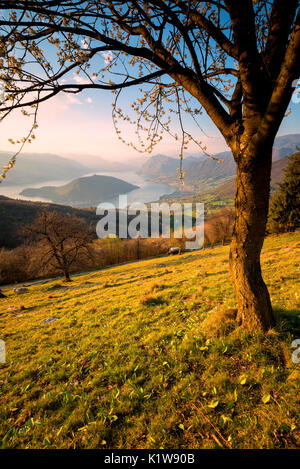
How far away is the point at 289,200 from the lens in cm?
2708

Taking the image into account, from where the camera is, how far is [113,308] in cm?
803

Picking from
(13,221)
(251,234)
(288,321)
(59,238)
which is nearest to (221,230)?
(59,238)

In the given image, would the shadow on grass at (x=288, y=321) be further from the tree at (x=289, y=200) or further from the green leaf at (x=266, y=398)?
the tree at (x=289, y=200)

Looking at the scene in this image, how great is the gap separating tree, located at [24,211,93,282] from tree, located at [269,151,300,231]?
31.5 metres

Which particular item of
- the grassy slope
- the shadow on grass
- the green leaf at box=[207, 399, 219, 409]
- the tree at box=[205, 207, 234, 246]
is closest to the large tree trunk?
the shadow on grass

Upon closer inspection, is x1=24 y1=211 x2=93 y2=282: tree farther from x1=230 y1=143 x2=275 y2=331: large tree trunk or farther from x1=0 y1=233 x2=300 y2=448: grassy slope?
x1=230 y1=143 x2=275 y2=331: large tree trunk

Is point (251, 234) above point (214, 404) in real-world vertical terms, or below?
above

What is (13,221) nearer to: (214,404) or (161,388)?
(161,388)

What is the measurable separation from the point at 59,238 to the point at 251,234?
2784 cm

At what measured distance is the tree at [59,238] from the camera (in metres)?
25.5

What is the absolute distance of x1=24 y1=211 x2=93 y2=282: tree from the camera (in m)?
25.5

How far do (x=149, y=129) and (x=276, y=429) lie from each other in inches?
257

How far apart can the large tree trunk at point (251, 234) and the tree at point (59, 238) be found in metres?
26.8
